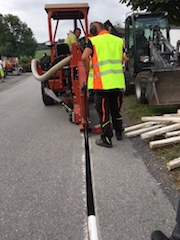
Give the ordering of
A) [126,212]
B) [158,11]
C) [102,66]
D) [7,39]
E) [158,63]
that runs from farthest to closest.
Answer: [7,39], [158,11], [158,63], [102,66], [126,212]

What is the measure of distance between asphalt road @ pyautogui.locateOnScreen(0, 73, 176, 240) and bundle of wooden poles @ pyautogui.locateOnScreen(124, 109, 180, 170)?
0.90 ft

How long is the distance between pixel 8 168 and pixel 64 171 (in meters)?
0.87

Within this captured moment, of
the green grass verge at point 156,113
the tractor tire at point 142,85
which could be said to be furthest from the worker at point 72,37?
the green grass verge at point 156,113

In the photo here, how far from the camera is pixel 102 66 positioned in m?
5.02

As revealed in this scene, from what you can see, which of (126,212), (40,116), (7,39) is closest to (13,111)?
(40,116)

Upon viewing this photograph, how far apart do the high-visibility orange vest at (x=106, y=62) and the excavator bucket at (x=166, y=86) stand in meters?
1.56

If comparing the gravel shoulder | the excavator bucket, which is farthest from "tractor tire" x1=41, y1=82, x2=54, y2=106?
the gravel shoulder

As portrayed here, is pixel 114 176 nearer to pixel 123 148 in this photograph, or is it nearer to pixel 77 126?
pixel 123 148

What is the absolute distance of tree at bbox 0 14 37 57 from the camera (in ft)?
263

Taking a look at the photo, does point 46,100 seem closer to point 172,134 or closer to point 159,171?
point 172,134

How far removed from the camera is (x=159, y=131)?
496 cm

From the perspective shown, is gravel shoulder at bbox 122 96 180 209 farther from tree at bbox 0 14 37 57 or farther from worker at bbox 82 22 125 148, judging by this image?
tree at bbox 0 14 37 57

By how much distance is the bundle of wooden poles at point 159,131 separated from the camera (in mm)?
4656

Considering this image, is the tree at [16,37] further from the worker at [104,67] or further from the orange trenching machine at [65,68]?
the worker at [104,67]
